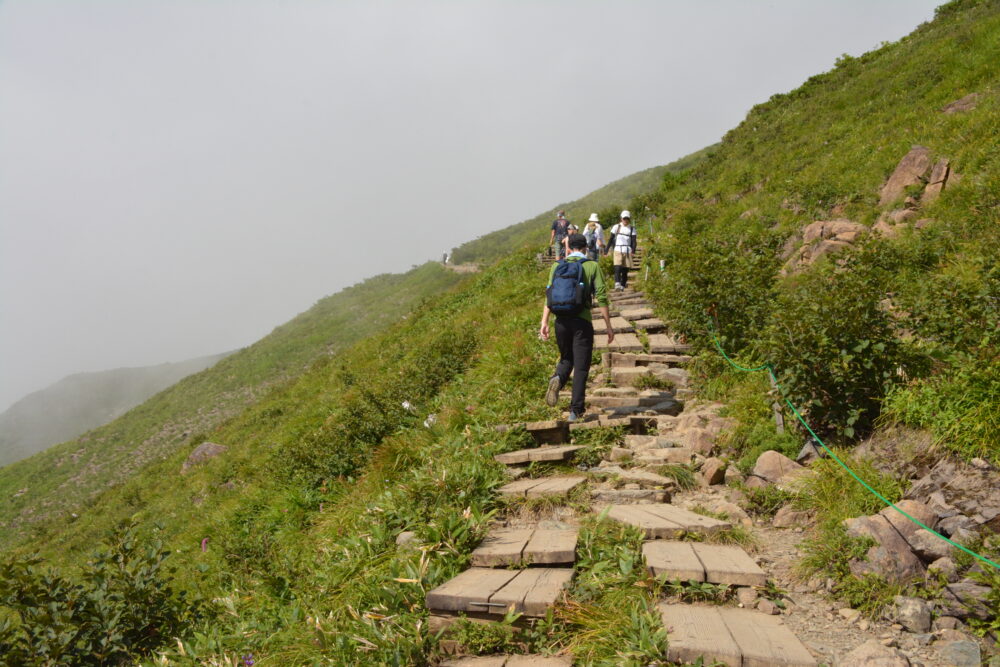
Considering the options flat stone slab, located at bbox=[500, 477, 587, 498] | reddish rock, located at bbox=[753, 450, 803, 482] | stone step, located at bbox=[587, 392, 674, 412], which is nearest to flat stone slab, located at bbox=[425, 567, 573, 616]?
flat stone slab, located at bbox=[500, 477, 587, 498]

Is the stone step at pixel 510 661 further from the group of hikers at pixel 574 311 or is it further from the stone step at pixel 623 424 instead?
the group of hikers at pixel 574 311

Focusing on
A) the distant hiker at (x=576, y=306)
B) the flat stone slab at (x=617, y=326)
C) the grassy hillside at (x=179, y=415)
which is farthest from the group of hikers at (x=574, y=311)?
the grassy hillside at (x=179, y=415)

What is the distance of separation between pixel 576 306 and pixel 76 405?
11128 cm

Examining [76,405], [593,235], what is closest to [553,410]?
[593,235]

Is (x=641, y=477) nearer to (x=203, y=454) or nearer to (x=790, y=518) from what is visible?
(x=790, y=518)

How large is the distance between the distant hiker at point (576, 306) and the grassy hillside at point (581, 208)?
3215 centimetres

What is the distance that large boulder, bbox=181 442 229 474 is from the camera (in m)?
Result: 17.7

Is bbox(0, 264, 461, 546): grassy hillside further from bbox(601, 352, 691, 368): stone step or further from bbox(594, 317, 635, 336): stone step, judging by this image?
bbox(601, 352, 691, 368): stone step

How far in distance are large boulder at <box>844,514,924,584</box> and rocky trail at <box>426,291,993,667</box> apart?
0.06 m

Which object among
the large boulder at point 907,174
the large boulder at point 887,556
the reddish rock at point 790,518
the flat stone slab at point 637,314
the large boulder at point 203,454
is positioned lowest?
the large boulder at point 203,454

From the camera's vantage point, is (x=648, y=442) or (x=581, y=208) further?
(x=581, y=208)

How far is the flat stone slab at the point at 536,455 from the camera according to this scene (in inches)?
231

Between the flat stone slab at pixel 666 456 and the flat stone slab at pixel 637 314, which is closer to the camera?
the flat stone slab at pixel 666 456

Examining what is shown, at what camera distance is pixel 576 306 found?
6609 millimetres
